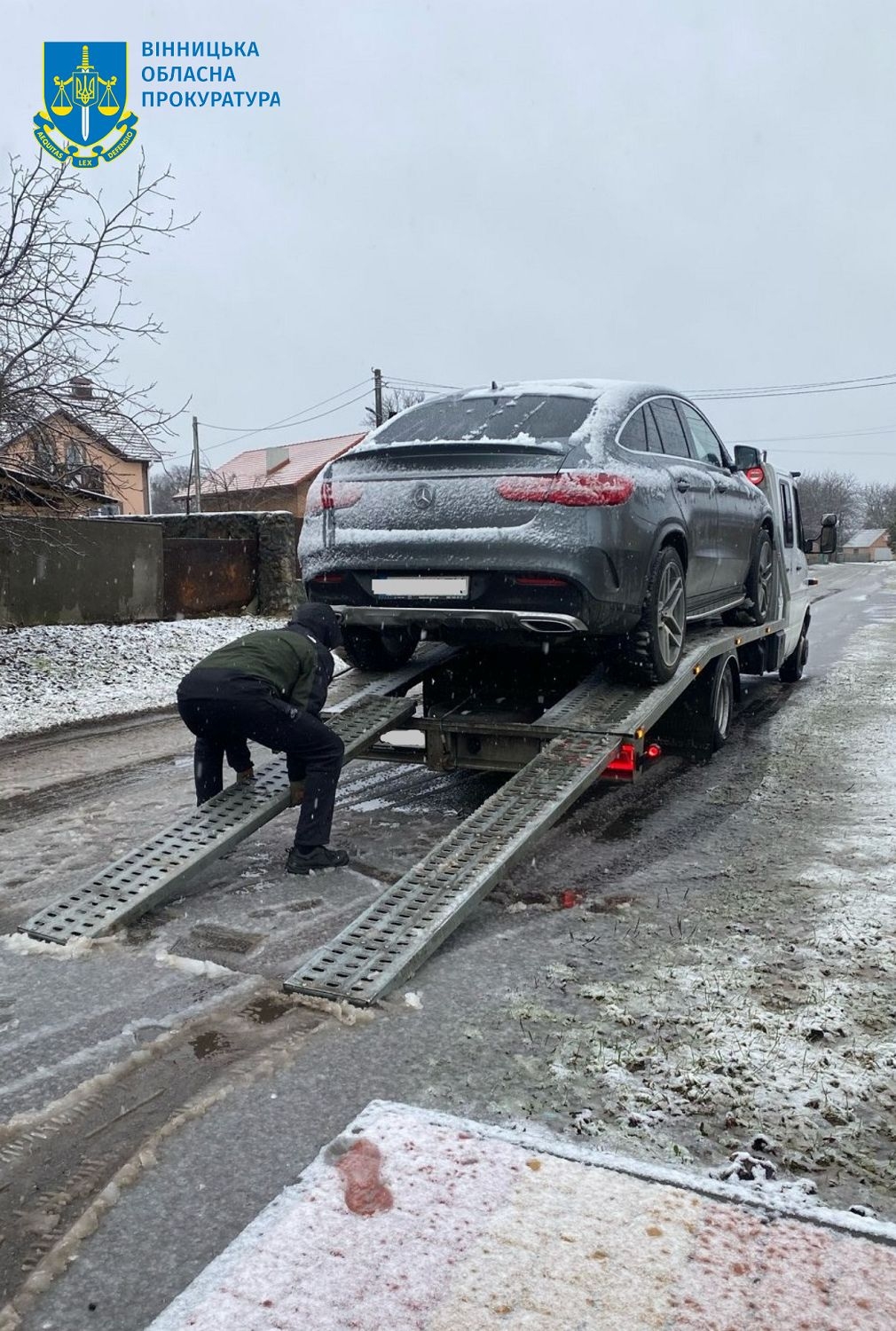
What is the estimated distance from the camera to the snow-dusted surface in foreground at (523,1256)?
2.06 m

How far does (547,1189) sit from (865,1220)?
0.72 metres

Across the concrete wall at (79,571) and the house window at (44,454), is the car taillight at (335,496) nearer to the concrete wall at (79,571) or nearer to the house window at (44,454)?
the house window at (44,454)

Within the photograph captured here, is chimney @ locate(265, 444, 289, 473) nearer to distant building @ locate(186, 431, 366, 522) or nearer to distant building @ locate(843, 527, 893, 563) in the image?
distant building @ locate(186, 431, 366, 522)

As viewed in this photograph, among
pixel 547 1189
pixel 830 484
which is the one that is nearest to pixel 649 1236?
pixel 547 1189

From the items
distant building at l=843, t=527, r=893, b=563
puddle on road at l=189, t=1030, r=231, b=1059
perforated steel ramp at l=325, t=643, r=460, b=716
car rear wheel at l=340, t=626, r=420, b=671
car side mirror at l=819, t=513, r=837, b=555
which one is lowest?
puddle on road at l=189, t=1030, r=231, b=1059

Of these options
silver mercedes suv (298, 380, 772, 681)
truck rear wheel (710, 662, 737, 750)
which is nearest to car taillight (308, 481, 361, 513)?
silver mercedes suv (298, 380, 772, 681)

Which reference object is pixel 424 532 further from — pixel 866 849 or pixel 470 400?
pixel 866 849

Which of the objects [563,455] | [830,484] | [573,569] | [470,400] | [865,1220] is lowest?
[865,1220]

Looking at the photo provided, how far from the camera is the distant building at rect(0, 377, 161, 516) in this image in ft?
33.1

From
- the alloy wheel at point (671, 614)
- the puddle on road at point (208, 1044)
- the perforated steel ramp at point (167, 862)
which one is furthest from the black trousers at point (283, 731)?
the alloy wheel at point (671, 614)

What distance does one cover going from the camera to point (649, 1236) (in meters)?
2.29

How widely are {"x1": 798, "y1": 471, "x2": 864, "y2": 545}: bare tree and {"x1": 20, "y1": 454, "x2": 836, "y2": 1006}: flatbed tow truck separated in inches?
4486

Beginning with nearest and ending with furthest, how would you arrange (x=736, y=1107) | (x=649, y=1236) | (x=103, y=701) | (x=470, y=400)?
(x=649, y=1236)
(x=736, y=1107)
(x=470, y=400)
(x=103, y=701)

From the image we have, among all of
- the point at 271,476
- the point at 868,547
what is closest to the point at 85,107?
the point at 271,476
